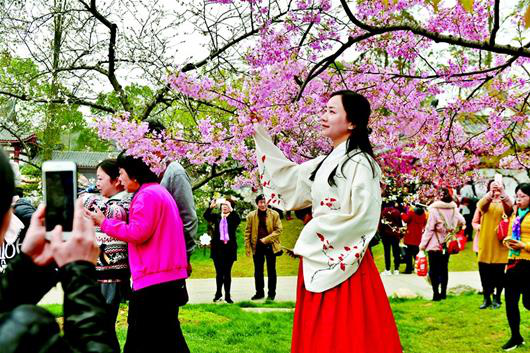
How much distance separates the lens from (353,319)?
3.09 meters

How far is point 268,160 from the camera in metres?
3.56

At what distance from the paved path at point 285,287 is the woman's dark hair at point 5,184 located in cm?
829

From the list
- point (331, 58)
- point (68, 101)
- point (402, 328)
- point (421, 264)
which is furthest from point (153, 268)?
point (421, 264)

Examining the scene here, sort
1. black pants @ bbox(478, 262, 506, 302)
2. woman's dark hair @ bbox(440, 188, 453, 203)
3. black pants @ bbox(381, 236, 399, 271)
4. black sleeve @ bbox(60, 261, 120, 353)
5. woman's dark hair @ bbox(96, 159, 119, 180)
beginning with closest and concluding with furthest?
black sleeve @ bbox(60, 261, 120, 353) < woman's dark hair @ bbox(96, 159, 119, 180) < black pants @ bbox(478, 262, 506, 302) < woman's dark hair @ bbox(440, 188, 453, 203) < black pants @ bbox(381, 236, 399, 271)

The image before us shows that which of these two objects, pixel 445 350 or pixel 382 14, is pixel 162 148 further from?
pixel 445 350

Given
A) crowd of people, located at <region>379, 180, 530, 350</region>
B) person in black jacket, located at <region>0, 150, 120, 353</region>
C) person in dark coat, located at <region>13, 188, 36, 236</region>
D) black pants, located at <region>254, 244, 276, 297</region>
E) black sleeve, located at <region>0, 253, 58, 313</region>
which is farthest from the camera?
black pants, located at <region>254, 244, 276, 297</region>

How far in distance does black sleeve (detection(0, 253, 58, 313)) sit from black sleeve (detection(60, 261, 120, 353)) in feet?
0.62

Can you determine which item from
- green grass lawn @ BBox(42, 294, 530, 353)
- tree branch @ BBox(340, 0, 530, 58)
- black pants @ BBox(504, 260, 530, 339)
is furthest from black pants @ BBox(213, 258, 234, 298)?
tree branch @ BBox(340, 0, 530, 58)

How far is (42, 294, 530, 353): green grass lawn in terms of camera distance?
599 centimetres

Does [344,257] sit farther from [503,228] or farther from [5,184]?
[503,228]

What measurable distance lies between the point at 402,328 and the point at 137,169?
14.5 feet

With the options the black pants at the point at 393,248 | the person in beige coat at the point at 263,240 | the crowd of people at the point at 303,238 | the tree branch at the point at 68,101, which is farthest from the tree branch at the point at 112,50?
the black pants at the point at 393,248

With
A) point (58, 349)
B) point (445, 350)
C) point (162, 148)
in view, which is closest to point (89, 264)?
point (58, 349)

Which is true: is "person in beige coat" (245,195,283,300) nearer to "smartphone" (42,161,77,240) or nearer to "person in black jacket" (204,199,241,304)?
"person in black jacket" (204,199,241,304)
